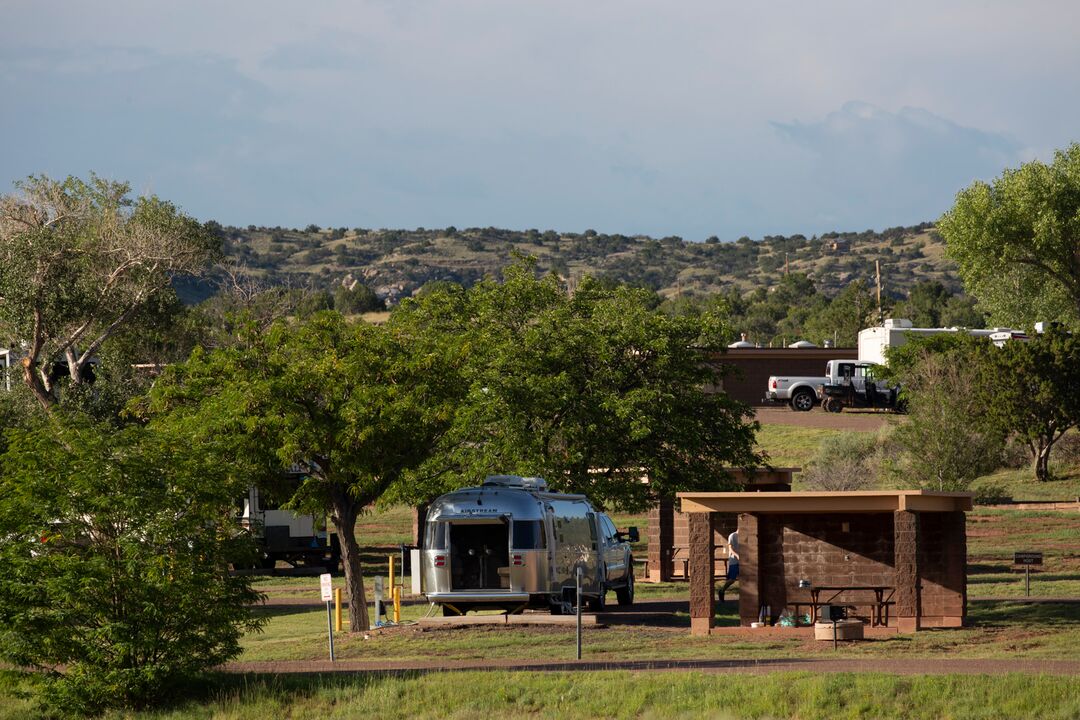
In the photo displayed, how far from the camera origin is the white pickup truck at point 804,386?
66812 millimetres

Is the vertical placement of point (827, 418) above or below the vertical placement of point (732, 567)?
above

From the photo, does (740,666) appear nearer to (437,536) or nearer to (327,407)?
(437,536)

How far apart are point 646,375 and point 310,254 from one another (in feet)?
455

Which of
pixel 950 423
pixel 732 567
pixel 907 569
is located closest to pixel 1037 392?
pixel 950 423

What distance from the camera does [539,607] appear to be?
26.3 meters

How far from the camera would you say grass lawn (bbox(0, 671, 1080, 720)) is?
18.0m

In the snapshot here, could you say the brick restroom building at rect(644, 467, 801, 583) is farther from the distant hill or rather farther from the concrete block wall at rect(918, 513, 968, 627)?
the distant hill

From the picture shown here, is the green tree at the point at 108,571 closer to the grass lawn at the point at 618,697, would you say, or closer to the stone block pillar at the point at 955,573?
the grass lawn at the point at 618,697

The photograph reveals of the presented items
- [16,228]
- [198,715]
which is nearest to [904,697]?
[198,715]

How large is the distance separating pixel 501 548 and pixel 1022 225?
156 ft

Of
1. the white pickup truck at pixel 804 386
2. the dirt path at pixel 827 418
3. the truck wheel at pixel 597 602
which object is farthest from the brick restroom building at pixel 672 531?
the white pickup truck at pixel 804 386

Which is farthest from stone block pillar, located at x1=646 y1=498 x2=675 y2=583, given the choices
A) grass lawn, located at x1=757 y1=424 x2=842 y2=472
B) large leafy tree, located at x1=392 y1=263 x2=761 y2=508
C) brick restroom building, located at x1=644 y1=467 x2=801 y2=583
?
grass lawn, located at x1=757 y1=424 x2=842 y2=472

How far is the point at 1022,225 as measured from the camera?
219 ft

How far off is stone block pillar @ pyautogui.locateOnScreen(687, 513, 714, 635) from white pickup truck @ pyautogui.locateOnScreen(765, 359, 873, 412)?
43.0 meters
